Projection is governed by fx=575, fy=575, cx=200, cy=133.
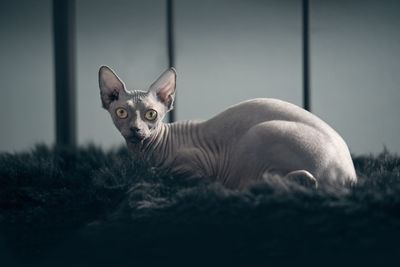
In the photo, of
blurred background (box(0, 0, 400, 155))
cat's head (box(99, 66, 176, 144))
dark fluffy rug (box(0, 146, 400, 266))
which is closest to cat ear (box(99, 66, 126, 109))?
cat's head (box(99, 66, 176, 144))

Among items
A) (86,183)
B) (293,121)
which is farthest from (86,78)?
(293,121)

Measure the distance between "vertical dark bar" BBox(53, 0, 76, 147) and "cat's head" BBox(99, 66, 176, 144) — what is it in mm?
519

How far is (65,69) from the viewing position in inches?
63.4

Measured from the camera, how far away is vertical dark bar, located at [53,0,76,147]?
1610 millimetres

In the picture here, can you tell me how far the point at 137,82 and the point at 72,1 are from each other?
11.8 inches

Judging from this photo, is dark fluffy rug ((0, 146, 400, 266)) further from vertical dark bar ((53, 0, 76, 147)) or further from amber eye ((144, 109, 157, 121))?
vertical dark bar ((53, 0, 76, 147))

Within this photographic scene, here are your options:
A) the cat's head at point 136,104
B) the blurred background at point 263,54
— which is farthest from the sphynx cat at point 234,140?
the blurred background at point 263,54

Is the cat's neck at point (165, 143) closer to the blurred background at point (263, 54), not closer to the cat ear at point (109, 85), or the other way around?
the cat ear at point (109, 85)

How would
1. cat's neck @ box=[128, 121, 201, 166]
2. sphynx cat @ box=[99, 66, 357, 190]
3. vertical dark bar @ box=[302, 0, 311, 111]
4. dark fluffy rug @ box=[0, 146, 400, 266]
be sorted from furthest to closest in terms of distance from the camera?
vertical dark bar @ box=[302, 0, 311, 111] < cat's neck @ box=[128, 121, 201, 166] < sphynx cat @ box=[99, 66, 357, 190] < dark fluffy rug @ box=[0, 146, 400, 266]

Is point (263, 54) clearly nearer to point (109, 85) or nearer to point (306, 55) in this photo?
point (306, 55)

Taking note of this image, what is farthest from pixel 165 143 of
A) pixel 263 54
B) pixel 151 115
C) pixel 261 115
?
pixel 263 54

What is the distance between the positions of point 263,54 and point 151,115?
584 millimetres

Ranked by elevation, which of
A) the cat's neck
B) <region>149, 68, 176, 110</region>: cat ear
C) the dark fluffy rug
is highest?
<region>149, 68, 176, 110</region>: cat ear

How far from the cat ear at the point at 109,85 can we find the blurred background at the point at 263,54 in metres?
0.42
